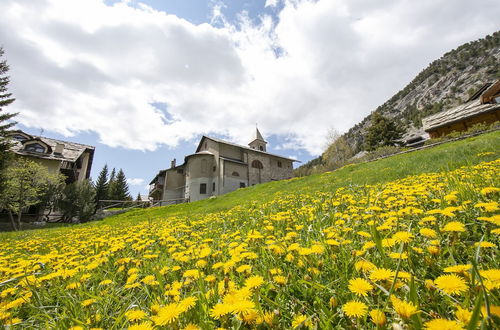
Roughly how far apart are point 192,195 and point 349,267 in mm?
31669

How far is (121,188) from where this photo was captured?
56344 millimetres

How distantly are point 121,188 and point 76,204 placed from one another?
33.8 metres

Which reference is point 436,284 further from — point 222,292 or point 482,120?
point 482,120

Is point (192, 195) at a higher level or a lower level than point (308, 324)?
higher

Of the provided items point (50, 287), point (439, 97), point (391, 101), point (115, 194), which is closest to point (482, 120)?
point (50, 287)

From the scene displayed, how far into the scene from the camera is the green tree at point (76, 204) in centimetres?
2503

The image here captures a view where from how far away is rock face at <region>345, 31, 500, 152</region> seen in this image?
200ft

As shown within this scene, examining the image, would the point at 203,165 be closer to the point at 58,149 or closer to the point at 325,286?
the point at 58,149

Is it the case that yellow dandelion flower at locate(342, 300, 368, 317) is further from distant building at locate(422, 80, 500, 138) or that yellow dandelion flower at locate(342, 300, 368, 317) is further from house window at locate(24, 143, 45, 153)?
house window at locate(24, 143, 45, 153)

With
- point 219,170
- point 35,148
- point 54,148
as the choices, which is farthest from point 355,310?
point 54,148

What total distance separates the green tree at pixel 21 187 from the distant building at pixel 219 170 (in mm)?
13911

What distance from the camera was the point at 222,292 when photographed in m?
1.32

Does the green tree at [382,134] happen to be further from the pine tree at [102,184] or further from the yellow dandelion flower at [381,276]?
the pine tree at [102,184]

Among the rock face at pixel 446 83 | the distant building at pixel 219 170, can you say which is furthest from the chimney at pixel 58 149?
the rock face at pixel 446 83
